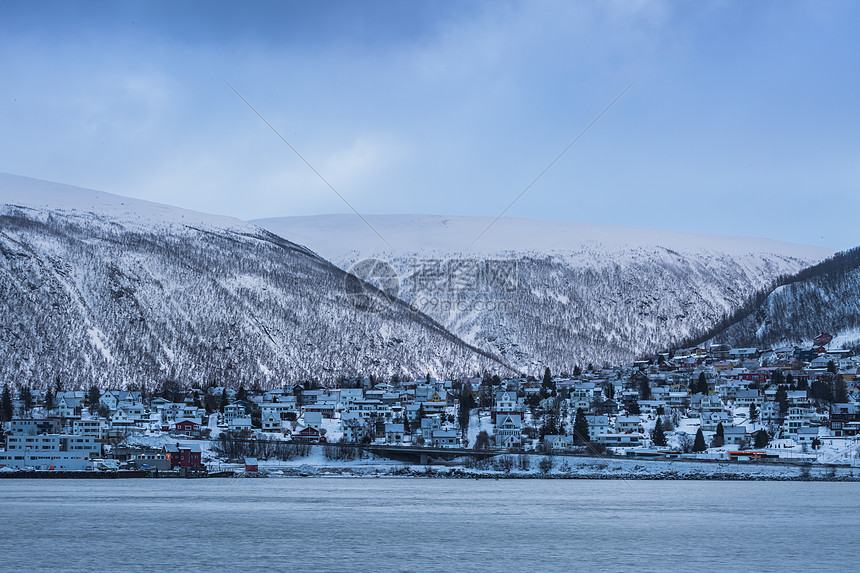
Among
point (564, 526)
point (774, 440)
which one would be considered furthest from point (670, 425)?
point (564, 526)

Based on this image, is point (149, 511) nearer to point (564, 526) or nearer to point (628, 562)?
point (564, 526)

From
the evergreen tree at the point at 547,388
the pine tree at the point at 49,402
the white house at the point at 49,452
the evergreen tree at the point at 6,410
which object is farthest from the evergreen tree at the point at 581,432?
the pine tree at the point at 49,402

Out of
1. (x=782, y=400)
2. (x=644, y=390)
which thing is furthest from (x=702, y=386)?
(x=782, y=400)

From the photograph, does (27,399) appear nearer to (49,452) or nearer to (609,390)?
(49,452)

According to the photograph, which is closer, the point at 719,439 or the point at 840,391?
the point at 719,439

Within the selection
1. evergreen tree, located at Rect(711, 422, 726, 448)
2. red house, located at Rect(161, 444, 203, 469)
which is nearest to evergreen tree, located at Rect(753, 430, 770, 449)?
evergreen tree, located at Rect(711, 422, 726, 448)

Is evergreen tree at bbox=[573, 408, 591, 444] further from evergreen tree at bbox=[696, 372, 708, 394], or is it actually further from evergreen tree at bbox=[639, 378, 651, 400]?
evergreen tree at bbox=[696, 372, 708, 394]
